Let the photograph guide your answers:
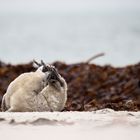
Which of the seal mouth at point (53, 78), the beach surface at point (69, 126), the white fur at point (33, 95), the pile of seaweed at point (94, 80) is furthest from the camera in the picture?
the pile of seaweed at point (94, 80)

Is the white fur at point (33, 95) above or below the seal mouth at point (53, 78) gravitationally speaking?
below

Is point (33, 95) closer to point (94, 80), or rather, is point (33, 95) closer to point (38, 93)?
point (38, 93)

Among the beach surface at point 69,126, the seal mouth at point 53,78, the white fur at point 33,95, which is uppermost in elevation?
the seal mouth at point 53,78

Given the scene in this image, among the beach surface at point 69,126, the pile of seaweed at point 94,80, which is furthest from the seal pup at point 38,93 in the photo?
the pile of seaweed at point 94,80

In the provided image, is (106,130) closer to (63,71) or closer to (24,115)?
(24,115)

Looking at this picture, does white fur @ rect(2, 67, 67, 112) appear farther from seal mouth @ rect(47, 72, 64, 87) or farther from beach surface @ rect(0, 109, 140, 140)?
beach surface @ rect(0, 109, 140, 140)

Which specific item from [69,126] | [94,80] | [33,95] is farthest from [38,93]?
[94,80]

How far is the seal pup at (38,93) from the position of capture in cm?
682

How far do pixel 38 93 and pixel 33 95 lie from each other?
7 cm

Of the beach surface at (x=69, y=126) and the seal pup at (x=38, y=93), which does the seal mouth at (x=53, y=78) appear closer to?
the seal pup at (x=38, y=93)

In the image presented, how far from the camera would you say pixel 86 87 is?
562 inches

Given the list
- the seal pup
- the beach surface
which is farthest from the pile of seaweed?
the beach surface

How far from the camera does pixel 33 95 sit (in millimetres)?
6871

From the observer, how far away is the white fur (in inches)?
268
